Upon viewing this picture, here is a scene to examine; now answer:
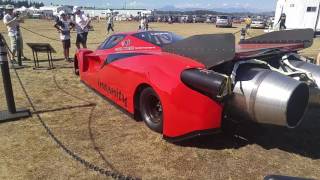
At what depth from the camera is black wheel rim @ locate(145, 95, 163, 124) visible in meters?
5.09

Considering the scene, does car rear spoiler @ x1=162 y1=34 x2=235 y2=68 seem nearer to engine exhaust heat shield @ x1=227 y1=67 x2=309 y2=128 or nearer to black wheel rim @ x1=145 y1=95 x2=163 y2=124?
engine exhaust heat shield @ x1=227 y1=67 x2=309 y2=128

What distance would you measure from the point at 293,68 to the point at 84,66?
465 cm

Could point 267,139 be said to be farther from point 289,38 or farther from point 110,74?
point 110,74

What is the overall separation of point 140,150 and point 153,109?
82 centimetres

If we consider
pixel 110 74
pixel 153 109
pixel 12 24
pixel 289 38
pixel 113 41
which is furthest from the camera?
pixel 12 24

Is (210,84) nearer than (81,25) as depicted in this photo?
Yes

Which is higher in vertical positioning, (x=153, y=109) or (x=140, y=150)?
(x=153, y=109)

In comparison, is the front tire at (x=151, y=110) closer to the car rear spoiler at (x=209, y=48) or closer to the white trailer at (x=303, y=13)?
the car rear spoiler at (x=209, y=48)

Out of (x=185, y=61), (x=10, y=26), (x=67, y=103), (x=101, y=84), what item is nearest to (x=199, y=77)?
(x=185, y=61)

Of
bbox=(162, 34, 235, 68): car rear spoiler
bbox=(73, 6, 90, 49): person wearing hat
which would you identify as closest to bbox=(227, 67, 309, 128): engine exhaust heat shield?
bbox=(162, 34, 235, 68): car rear spoiler

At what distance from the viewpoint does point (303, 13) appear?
1110 inches

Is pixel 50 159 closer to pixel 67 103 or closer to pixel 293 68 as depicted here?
pixel 67 103

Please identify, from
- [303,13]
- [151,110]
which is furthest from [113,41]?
[303,13]

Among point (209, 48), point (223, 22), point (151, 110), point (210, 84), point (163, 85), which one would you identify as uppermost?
point (209, 48)
